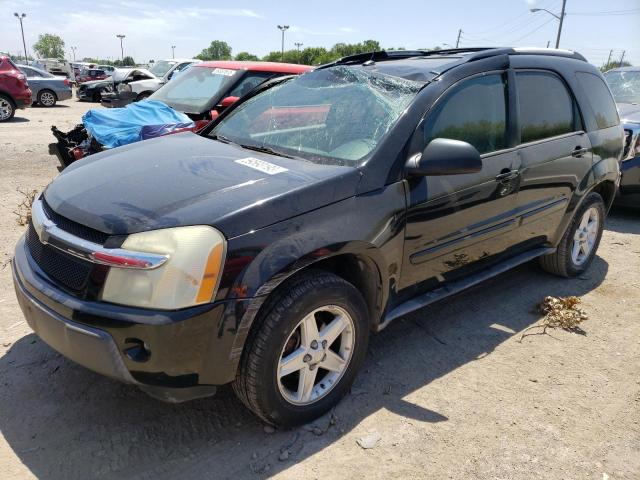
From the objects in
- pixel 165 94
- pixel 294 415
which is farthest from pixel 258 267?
pixel 165 94

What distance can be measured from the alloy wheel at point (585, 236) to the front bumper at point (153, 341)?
135 inches

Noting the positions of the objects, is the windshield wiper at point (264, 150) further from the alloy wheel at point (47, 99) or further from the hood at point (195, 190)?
the alloy wheel at point (47, 99)

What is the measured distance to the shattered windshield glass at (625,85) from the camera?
26.0 ft

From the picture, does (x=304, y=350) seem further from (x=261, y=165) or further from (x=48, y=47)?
(x=48, y=47)

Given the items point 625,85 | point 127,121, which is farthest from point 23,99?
point 625,85

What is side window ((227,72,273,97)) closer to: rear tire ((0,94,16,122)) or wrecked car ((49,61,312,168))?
wrecked car ((49,61,312,168))

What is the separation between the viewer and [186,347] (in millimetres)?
2121

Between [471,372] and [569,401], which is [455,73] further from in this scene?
[569,401]

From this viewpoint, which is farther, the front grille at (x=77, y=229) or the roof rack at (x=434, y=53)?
the roof rack at (x=434, y=53)

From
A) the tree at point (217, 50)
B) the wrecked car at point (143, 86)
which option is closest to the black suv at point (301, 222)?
the wrecked car at point (143, 86)

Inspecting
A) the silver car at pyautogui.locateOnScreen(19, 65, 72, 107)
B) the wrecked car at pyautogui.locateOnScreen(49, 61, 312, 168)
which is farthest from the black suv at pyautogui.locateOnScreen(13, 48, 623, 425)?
the silver car at pyautogui.locateOnScreen(19, 65, 72, 107)

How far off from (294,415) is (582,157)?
3027mm

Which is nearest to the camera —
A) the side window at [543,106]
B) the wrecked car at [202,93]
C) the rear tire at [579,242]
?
the side window at [543,106]

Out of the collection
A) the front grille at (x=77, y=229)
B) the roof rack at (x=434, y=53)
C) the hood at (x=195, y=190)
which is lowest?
the front grille at (x=77, y=229)
